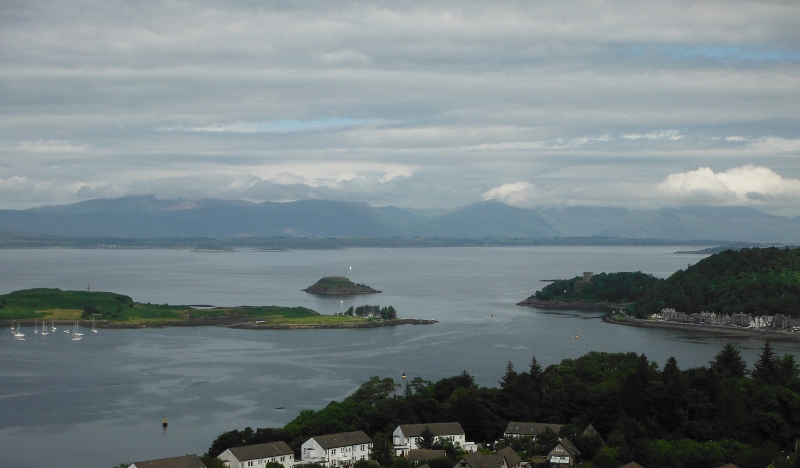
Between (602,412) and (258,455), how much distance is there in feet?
27.0

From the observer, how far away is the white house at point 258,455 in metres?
18.8

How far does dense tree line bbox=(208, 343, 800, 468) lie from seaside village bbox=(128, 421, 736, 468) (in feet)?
1.30

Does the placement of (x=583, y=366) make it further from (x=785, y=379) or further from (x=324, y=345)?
(x=324, y=345)

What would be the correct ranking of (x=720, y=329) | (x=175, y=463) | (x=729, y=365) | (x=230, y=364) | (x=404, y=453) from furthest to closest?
1. (x=720, y=329)
2. (x=230, y=364)
3. (x=729, y=365)
4. (x=404, y=453)
5. (x=175, y=463)

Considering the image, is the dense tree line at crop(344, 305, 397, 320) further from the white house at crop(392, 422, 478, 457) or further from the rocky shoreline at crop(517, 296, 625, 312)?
the white house at crop(392, 422, 478, 457)

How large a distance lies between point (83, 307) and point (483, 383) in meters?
31.5

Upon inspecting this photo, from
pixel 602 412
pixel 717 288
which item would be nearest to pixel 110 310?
pixel 717 288

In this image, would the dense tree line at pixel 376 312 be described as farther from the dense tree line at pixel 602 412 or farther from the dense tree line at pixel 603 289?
the dense tree line at pixel 602 412

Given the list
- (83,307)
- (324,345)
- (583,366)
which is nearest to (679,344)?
(324,345)

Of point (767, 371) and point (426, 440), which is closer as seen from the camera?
point (426, 440)

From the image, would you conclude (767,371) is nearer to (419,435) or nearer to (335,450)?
(419,435)

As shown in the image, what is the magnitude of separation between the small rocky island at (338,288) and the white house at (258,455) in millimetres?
53703

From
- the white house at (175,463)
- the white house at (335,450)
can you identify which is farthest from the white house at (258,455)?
the white house at (175,463)

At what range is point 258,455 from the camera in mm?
19031
